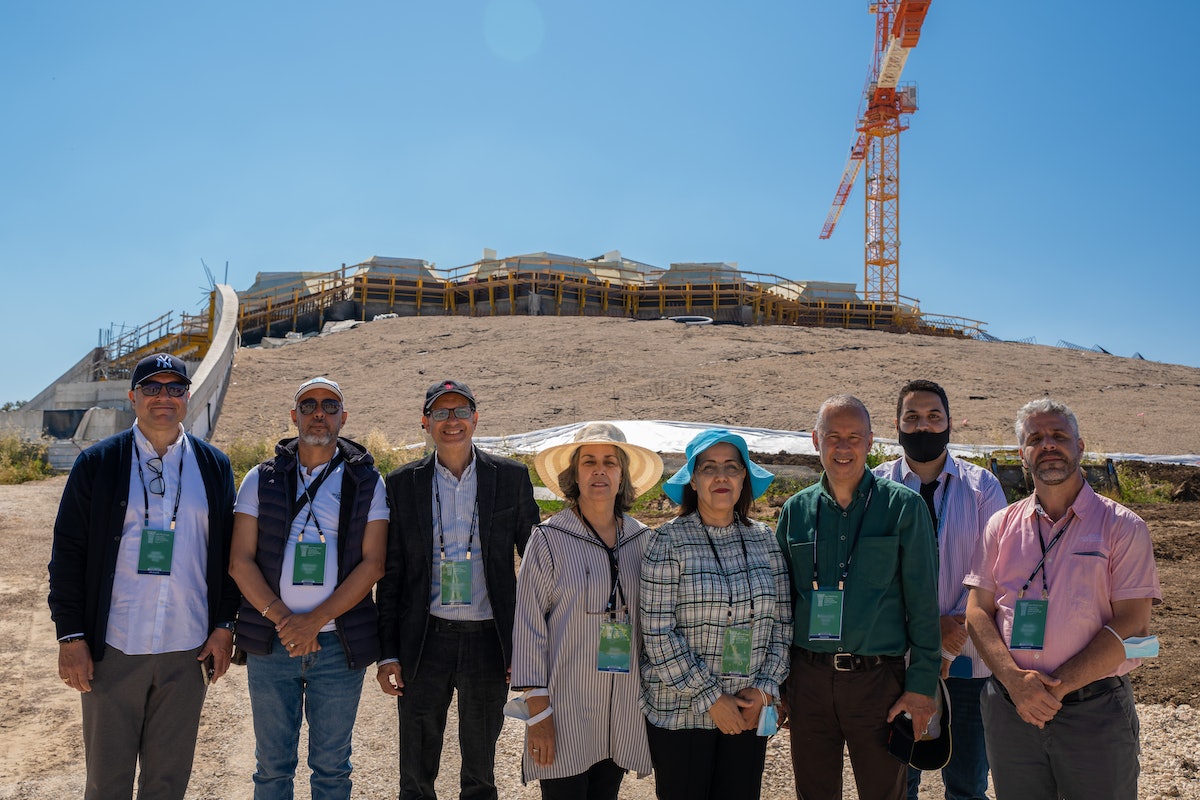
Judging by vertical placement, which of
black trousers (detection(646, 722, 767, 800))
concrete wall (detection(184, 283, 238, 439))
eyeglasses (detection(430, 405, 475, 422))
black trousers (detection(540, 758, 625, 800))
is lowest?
black trousers (detection(540, 758, 625, 800))

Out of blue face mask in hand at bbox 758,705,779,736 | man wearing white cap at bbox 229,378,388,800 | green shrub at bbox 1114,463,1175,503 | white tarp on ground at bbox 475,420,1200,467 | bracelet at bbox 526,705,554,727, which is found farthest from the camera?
white tarp on ground at bbox 475,420,1200,467

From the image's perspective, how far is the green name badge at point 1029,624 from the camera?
9.96ft

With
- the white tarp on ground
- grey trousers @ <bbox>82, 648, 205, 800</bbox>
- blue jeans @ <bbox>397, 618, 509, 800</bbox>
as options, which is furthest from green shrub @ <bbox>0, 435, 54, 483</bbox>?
blue jeans @ <bbox>397, 618, 509, 800</bbox>

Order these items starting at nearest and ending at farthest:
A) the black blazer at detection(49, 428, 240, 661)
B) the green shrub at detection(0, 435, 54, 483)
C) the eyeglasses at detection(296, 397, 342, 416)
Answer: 1. the black blazer at detection(49, 428, 240, 661)
2. the eyeglasses at detection(296, 397, 342, 416)
3. the green shrub at detection(0, 435, 54, 483)

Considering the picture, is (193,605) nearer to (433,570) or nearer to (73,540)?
(73,540)

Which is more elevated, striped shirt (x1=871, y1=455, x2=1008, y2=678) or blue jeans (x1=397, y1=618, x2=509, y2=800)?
striped shirt (x1=871, y1=455, x2=1008, y2=678)

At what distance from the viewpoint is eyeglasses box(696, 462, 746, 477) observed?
3.18m

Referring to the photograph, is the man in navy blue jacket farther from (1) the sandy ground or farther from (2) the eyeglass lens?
(2) the eyeglass lens

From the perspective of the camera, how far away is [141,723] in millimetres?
3502

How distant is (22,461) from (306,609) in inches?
593

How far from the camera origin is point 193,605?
359 cm

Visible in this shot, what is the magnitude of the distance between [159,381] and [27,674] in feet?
12.0

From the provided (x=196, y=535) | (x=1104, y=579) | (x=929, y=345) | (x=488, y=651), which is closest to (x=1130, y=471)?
(x=1104, y=579)

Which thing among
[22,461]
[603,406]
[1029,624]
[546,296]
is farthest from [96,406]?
[1029,624]
